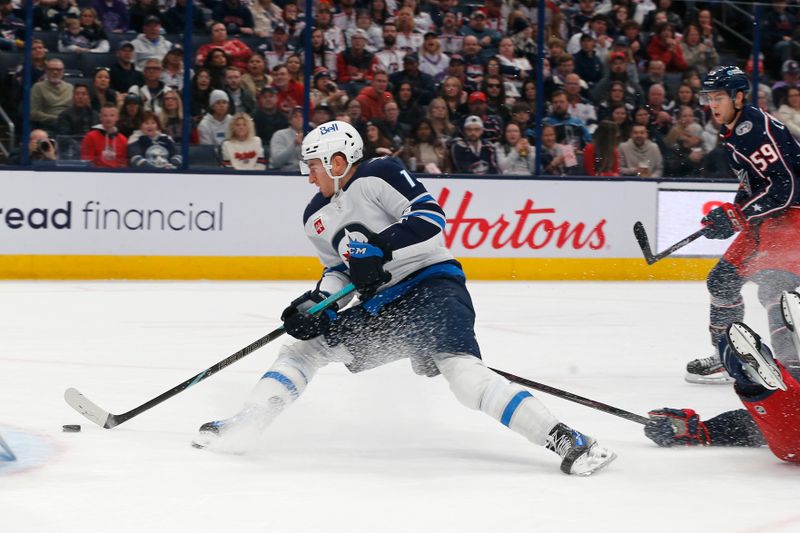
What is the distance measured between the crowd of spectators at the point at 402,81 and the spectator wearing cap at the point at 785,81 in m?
0.01

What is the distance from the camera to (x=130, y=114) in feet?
26.6

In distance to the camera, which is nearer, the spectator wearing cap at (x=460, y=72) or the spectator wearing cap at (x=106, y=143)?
the spectator wearing cap at (x=106, y=143)

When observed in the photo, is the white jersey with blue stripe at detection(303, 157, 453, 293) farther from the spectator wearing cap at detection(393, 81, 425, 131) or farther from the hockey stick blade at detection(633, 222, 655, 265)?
the spectator wearing cap at detection(393, 81, 425, 131)

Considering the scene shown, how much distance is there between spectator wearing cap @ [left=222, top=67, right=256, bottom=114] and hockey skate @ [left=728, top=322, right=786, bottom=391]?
582 cm

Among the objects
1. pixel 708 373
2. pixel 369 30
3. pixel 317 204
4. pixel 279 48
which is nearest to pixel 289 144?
pixel 279 48

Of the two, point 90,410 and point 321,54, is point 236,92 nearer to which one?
point 321,54

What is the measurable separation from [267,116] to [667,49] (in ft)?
11.4

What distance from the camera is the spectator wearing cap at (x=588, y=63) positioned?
934cm

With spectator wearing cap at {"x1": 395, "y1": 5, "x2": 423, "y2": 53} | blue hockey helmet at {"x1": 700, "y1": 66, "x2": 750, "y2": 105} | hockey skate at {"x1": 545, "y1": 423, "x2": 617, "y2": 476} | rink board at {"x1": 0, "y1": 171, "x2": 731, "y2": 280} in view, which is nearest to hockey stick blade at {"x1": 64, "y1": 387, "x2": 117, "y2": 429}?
hockey skate at {"x1": 545, "y1": 423, "x2": 617, "y2": 476}

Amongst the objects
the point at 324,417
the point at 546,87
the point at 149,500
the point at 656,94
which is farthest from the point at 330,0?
the point at 149,500

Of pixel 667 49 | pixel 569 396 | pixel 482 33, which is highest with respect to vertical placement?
pixel 569 396

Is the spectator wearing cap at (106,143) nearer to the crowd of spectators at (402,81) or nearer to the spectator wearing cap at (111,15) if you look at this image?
the crowd of spectators at (402,81)

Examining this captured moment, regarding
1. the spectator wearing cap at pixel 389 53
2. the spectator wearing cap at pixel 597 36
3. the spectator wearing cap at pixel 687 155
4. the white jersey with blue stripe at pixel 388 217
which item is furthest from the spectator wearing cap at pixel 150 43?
the white jersey with blue stripe at pixel 388 217

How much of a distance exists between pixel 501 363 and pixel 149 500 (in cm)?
260
